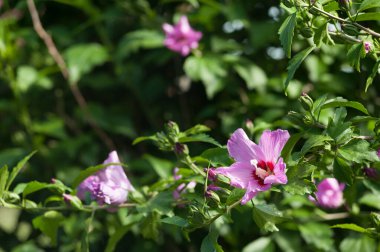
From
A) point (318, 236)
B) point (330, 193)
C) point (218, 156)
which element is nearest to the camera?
point (218, 156)

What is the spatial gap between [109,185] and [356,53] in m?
0.55

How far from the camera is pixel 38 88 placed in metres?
2.42

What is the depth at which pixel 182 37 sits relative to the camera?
6.93ft

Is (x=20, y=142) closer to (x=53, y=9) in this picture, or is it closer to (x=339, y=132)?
(x=53, y=9)

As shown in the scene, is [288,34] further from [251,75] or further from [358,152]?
[251,75]

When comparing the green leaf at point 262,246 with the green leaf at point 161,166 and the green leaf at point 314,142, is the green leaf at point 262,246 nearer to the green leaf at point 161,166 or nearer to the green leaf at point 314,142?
the green leaf at point 161,166

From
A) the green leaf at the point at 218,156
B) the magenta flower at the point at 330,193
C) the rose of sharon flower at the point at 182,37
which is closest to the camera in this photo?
the green leaf at the point at 218,156

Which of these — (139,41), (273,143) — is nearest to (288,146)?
(273,143)

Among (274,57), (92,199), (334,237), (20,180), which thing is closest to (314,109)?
(92,199)

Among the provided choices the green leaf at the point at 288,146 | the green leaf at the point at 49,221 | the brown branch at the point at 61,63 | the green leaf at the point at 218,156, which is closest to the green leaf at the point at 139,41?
the brown branch at the point at 61,63

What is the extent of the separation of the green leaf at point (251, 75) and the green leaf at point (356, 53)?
90cm

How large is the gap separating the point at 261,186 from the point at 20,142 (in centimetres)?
155

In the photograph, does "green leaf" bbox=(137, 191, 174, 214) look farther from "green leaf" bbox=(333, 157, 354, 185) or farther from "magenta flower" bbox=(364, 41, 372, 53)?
"magenta flower" bbox=(364, 41, 372, 53)

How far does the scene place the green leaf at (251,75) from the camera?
7.00ft
